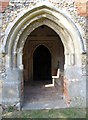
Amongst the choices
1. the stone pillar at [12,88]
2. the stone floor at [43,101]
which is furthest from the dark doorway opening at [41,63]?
the stone pillar at [12,88]

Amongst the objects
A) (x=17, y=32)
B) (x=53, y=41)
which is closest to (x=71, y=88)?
(x=17, y=32)

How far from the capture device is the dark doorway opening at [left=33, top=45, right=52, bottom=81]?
42.6 ft

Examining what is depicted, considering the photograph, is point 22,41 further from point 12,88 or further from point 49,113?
point 49,113

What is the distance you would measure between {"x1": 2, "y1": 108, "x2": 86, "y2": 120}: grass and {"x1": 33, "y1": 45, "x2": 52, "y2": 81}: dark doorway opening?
7.10 m

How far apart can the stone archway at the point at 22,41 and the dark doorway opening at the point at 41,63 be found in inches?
271

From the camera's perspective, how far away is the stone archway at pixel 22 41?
578 cm

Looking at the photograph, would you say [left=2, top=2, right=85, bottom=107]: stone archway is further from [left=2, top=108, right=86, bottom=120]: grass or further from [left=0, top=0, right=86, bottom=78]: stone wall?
[left=2, top=108, right=86, bottom=120]: grass

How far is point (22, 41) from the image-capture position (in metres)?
6.03

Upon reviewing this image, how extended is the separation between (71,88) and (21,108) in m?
1.58

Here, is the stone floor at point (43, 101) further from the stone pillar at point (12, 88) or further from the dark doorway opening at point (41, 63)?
the dark doorway opening at point (41, 63)

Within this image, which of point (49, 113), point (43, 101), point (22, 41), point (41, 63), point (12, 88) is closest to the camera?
point (49, 113)

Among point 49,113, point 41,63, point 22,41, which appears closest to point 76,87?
point 49,113

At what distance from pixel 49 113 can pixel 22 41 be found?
220cm

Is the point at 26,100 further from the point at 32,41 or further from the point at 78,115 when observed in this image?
the point at 32,41
